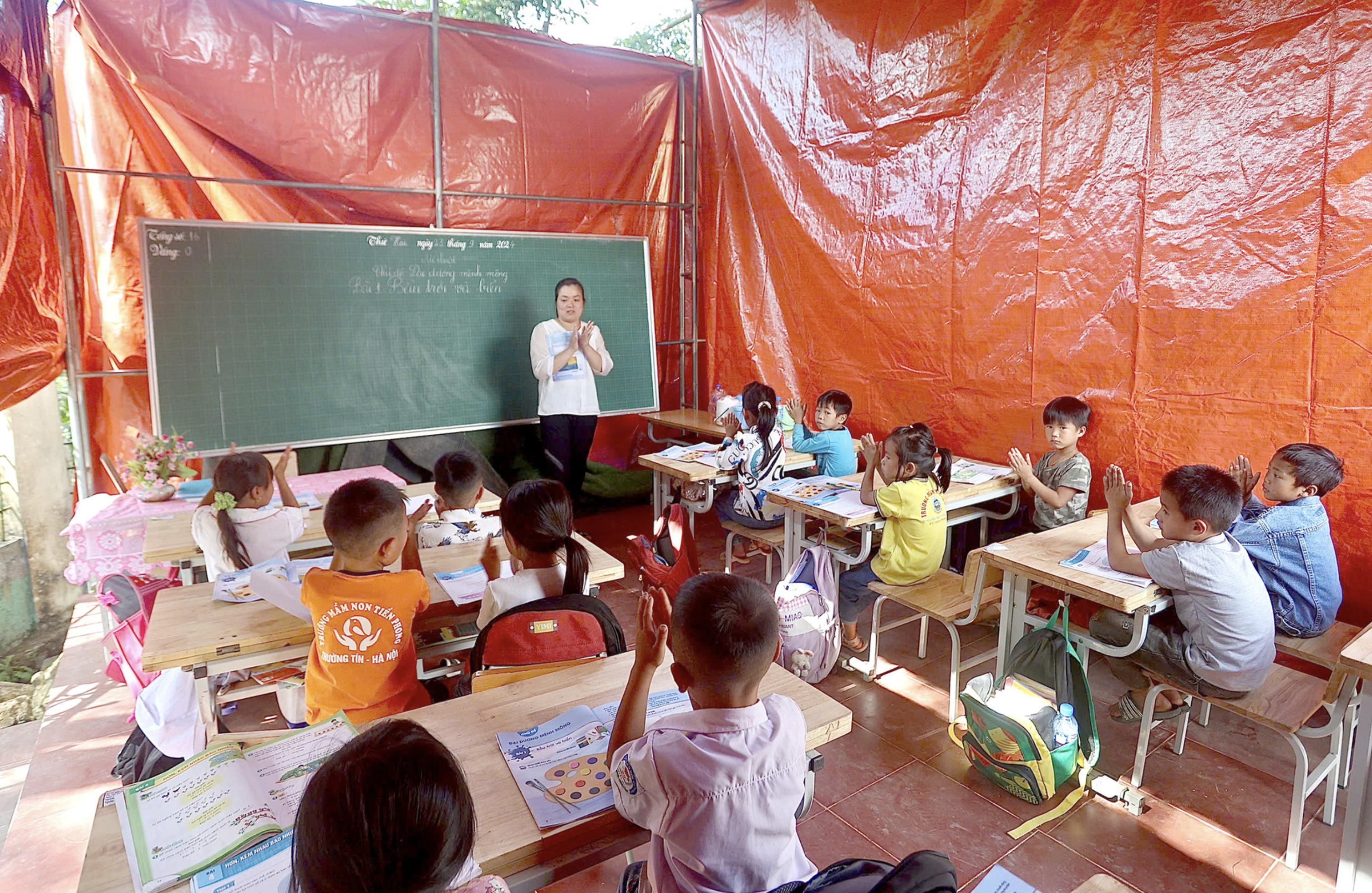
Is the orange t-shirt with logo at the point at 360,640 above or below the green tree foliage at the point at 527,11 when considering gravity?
below

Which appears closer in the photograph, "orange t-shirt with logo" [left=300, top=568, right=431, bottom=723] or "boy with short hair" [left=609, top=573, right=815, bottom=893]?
"boy with short hair" [left=609, top=573, right=815, bottom=893]

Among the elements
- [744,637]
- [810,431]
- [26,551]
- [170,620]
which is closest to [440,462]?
[170,620]

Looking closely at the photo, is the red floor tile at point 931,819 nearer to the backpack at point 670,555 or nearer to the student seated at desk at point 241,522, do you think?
the backpack at point 670,555

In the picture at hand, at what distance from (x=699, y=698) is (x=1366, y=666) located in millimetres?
1552

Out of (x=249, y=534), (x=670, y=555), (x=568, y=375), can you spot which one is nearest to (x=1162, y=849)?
(x=670, y=555)

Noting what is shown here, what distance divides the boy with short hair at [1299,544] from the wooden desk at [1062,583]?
413 millimetres

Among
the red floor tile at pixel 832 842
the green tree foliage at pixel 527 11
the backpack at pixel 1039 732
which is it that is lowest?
the red floor tile at pixel 832 842

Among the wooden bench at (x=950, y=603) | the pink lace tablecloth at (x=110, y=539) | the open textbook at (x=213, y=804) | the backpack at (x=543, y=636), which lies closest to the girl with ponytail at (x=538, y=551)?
the backpack at (x=543, y=636)

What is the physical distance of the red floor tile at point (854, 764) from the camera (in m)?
2.50

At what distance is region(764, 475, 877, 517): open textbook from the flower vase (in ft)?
8.45

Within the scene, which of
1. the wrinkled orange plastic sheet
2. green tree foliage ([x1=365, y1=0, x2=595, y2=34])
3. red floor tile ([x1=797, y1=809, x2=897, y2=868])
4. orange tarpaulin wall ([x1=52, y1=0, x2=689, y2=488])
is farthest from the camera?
green tree foliage ([x1=365, y1=0, x2=595, y2=34])

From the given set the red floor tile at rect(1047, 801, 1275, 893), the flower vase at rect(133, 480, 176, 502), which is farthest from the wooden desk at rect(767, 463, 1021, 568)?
the flower vase at rect(133, 480, 176, 502)

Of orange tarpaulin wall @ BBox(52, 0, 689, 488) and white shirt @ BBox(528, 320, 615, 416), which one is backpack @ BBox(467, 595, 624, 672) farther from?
orange tarpaulin wall @ BBox(52, 0, 689, 488)

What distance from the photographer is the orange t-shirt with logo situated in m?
1.78
